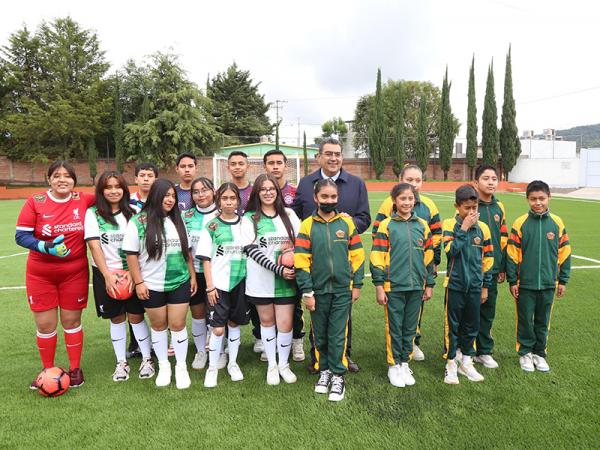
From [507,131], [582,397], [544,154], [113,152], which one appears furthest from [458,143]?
[582,397]

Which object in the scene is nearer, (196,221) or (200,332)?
(196,221)

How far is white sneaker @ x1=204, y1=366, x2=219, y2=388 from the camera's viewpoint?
3.41m

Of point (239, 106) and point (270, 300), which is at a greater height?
point (239, 106)

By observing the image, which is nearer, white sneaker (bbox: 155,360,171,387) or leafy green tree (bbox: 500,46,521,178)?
white sneaker (bbox: 155,360,171,387)

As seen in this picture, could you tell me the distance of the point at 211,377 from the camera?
135 inches

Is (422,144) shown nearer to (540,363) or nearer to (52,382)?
(540,363)

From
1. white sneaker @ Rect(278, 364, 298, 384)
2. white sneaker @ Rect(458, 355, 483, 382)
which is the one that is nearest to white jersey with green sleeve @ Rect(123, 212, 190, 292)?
white sneaker @ Rect(278, 364, 298, 384)

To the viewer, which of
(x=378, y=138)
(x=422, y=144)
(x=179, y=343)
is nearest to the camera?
(x=179, y=343)

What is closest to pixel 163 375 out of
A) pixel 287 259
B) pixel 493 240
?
pixel 287 259

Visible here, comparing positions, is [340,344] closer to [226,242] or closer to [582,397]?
[226,242]

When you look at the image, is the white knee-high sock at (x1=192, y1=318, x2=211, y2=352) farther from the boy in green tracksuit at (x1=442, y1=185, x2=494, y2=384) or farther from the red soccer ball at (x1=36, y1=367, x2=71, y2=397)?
the boy in green tracksuit at (x1=442, y1=185, x2=494, y2=384)

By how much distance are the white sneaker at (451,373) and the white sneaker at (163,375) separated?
223cm

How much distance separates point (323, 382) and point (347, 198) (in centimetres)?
149

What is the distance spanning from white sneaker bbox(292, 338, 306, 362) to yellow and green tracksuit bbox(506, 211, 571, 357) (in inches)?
74.5
